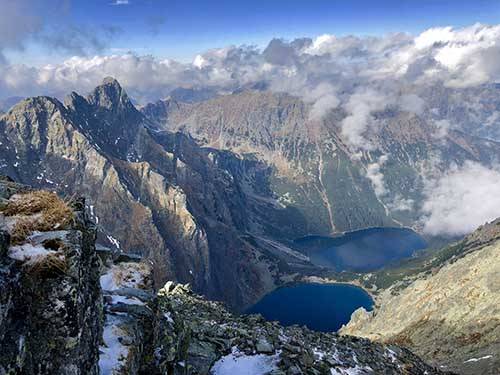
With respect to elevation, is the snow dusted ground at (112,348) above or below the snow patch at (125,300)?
below

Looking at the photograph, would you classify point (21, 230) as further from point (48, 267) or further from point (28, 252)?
point (48, 267)

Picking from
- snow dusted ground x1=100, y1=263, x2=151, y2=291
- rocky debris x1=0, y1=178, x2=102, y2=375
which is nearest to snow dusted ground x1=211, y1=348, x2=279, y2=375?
snow dusted ground x1=100, y1=263, x2=151, y2=291

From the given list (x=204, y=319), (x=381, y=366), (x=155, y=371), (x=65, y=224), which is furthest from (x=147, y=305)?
(x=381, y=366)

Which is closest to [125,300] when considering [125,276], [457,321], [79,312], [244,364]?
[125,276]

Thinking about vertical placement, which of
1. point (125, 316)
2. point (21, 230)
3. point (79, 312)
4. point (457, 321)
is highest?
point (21, 230)

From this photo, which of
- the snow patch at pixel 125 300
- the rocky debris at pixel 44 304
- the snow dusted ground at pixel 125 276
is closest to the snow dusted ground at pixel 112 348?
the snow patch at pixel 125 300

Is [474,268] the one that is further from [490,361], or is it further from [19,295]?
[19,295]

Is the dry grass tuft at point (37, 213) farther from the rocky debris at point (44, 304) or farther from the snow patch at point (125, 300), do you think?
the snow patch at point (125, 300)
